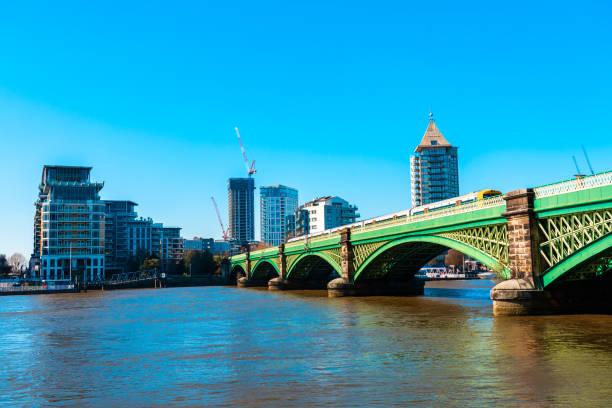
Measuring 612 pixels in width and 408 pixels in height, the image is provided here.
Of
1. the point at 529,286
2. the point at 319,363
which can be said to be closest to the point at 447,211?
the point at 529,286

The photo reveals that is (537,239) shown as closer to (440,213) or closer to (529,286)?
(529,286)

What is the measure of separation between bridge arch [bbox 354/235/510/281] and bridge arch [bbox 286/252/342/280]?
23216 mm

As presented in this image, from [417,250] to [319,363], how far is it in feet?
127

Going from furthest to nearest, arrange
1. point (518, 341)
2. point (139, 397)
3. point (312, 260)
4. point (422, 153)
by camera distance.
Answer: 1. point (422, 153)
2. point (312, 260)
3. point (518, 341)
4. point (139, 397)

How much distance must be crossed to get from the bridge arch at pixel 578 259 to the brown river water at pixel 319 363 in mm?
2444

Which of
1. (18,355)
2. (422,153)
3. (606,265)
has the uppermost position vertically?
(422,153)

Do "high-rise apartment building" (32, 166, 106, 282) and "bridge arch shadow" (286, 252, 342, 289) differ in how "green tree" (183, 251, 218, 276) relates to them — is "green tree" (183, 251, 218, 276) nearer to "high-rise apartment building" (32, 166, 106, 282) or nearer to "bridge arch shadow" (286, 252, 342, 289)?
"high-rise apartment building" (32, 166, 106, 282)

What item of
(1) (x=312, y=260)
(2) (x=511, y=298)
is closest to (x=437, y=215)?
(2) (x=511, y=298)

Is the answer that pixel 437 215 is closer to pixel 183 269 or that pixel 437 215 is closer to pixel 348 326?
pixel 348 326

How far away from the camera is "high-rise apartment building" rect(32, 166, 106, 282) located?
148875mm

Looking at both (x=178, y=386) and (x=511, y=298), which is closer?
(x=178, y=386)

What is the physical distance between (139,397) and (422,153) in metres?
172

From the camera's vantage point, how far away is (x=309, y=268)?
97000 millimetres

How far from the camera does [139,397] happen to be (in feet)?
56.1
